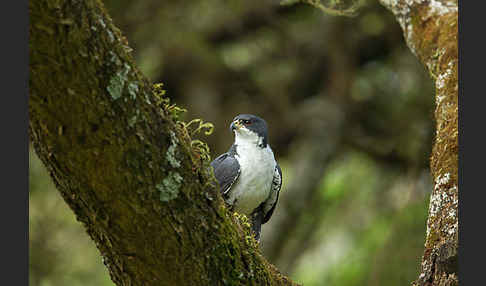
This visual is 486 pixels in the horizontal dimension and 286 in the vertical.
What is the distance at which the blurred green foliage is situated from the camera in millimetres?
7812

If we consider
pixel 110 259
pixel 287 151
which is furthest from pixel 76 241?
pixel 110 259

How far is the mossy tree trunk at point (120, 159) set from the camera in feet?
7.12

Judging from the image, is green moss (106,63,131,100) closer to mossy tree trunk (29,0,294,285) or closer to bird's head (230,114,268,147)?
mossy tree trunk (29,0,294,285)

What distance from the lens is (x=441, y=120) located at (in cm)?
363

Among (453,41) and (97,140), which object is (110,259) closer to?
(97,140)

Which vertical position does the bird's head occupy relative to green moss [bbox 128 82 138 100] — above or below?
above

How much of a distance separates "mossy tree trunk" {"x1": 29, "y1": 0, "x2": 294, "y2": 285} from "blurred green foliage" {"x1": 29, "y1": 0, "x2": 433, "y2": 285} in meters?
4.97

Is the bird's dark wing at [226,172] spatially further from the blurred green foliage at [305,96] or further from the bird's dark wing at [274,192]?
the blurred green foliage at [305,96]

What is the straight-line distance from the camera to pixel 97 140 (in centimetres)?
229

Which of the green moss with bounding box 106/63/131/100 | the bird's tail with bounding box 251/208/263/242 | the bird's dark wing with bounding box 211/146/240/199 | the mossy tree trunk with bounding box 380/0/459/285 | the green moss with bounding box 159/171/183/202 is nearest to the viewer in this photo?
the green moss with bounding box 106/63/131/100

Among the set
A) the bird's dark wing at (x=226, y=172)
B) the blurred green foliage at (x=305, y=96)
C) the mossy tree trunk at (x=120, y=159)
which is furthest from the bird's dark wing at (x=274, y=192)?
the blurred green foliage at (x=305, y=96)

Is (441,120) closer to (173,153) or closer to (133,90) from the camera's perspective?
(173,153)

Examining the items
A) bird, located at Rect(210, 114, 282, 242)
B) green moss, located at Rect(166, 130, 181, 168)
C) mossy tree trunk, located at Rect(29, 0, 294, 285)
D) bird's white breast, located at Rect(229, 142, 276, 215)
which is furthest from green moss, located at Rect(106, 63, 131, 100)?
bird's white breast, located at Rect(229, 142, 276, 215)

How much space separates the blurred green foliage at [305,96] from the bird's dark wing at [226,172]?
315 centimetres
